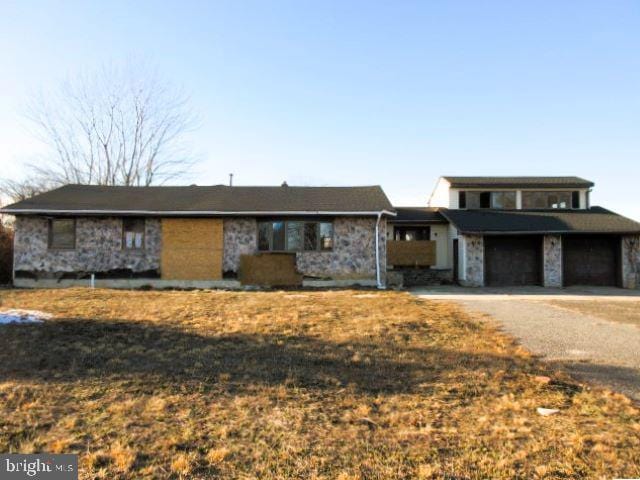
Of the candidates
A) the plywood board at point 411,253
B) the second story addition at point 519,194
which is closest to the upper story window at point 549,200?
the second story addition at point 519,194

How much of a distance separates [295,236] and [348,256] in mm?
2091

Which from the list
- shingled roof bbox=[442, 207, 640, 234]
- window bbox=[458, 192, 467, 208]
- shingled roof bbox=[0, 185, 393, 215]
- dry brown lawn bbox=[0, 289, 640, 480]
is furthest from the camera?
window bbox=[458, 192, 467, 208]

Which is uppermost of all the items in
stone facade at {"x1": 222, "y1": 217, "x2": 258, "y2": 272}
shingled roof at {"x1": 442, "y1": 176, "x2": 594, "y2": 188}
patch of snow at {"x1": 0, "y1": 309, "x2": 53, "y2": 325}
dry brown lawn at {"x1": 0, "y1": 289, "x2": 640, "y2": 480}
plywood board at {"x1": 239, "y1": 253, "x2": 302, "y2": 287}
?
shingled roof at {"x1": 442, "y1": 176, "x2": 594, "y2": 188}

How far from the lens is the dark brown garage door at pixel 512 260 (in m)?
17.9

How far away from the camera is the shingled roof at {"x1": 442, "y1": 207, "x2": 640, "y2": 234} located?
56.9ft

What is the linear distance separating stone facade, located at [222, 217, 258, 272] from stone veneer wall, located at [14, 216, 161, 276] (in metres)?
2.46

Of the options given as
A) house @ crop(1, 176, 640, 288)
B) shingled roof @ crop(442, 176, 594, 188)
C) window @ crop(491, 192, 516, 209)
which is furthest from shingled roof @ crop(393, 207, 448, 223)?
window @ crop(491, 192, 516, 209)

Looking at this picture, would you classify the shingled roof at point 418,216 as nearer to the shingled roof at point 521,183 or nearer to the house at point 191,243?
the shingled roof at point 521,183

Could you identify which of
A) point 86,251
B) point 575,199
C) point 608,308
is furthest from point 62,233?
point 575,199

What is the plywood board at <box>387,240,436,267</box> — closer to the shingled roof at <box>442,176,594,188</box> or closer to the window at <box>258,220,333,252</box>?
the shingled roof at <box>442,176,594,188</box>

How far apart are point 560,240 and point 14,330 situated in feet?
59.7

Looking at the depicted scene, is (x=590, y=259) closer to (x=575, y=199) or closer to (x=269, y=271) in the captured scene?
(x=575, y=199)

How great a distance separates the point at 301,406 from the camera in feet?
12.9

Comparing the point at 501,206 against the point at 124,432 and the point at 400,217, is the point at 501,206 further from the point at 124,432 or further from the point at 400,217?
the point at 124,432
